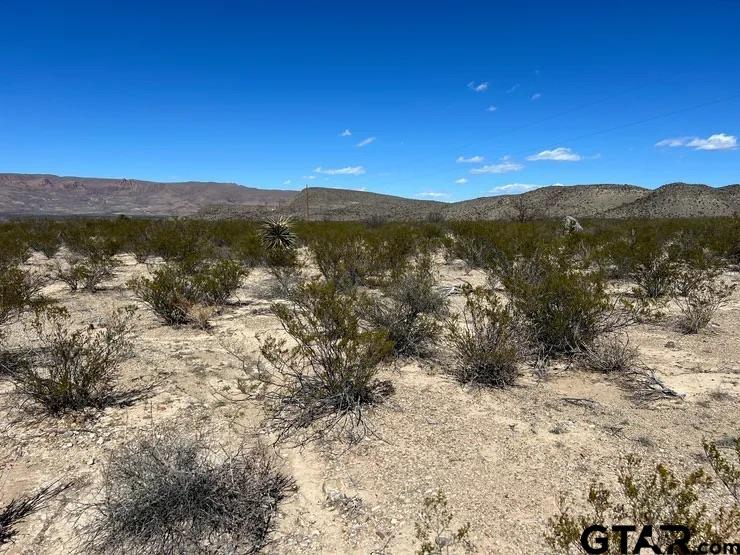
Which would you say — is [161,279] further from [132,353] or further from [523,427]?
[523,427]

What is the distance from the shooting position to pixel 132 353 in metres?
6.54

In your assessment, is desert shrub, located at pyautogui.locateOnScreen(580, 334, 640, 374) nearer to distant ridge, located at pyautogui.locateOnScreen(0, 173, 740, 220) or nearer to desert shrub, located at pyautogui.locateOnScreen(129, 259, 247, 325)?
desert shrub, located at pyautogui.locateOnScreen(129, 259, 247, 325)

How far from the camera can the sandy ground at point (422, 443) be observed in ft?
10.7

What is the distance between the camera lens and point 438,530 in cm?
318

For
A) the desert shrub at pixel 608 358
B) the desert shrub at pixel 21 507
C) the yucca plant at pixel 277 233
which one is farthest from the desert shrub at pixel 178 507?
the yucca plant at pixel 277 233

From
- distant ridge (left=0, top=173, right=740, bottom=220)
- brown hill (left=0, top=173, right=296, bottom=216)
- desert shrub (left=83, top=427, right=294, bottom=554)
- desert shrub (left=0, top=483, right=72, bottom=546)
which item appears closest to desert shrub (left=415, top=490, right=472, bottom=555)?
desert shrub (left=83, top=427, right=294, bottom=554)

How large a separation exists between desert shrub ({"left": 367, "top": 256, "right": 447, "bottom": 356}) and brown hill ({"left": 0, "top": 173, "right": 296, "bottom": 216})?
472 feet

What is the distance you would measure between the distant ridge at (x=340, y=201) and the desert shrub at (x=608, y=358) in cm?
2042

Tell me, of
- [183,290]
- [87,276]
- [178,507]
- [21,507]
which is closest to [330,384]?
[178,507]

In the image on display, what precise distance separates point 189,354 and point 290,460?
3409mm

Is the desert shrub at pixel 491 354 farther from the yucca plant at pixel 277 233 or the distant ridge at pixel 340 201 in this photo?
the distant ridge at pixel 340 201

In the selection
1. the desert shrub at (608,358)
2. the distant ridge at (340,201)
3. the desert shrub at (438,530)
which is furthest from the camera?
the distant ridge at (340,201)

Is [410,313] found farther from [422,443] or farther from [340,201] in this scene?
[340,201]

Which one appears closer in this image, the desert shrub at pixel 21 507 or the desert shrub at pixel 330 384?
the desert shrub at pixel 21 507
